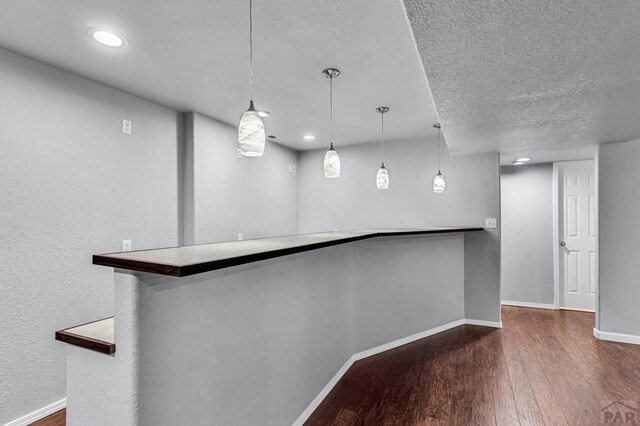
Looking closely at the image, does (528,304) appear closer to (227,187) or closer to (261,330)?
(227,187)

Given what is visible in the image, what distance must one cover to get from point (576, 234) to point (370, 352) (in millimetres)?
3759

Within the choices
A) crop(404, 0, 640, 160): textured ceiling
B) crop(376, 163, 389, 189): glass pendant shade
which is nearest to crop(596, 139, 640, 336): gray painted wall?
crop(404, 0, 640, 160): textured ceiling

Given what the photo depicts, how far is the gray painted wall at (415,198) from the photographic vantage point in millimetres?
4070

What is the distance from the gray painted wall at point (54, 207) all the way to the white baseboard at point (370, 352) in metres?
1.77

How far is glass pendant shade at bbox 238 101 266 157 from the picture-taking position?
1.70m

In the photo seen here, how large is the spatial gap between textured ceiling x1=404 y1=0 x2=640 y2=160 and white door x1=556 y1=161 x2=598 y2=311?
1952mm

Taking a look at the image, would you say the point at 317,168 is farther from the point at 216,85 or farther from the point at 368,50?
the point at 368,50

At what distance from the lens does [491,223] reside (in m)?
4.05

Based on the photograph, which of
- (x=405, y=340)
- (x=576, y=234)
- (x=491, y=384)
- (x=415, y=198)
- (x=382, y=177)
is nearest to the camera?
(x=491, y=384)

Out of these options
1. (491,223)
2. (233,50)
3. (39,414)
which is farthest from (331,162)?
(39,414)

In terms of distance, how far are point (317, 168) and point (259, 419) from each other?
3.85 metres

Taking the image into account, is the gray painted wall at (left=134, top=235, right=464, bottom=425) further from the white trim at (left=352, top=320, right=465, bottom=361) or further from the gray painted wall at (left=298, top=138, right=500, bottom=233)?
the gray painted wall at (left=298, top=138, right=500, bottom=233)

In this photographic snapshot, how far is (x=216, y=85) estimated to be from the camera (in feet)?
8.82

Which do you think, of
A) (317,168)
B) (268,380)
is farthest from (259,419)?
(317,168)
